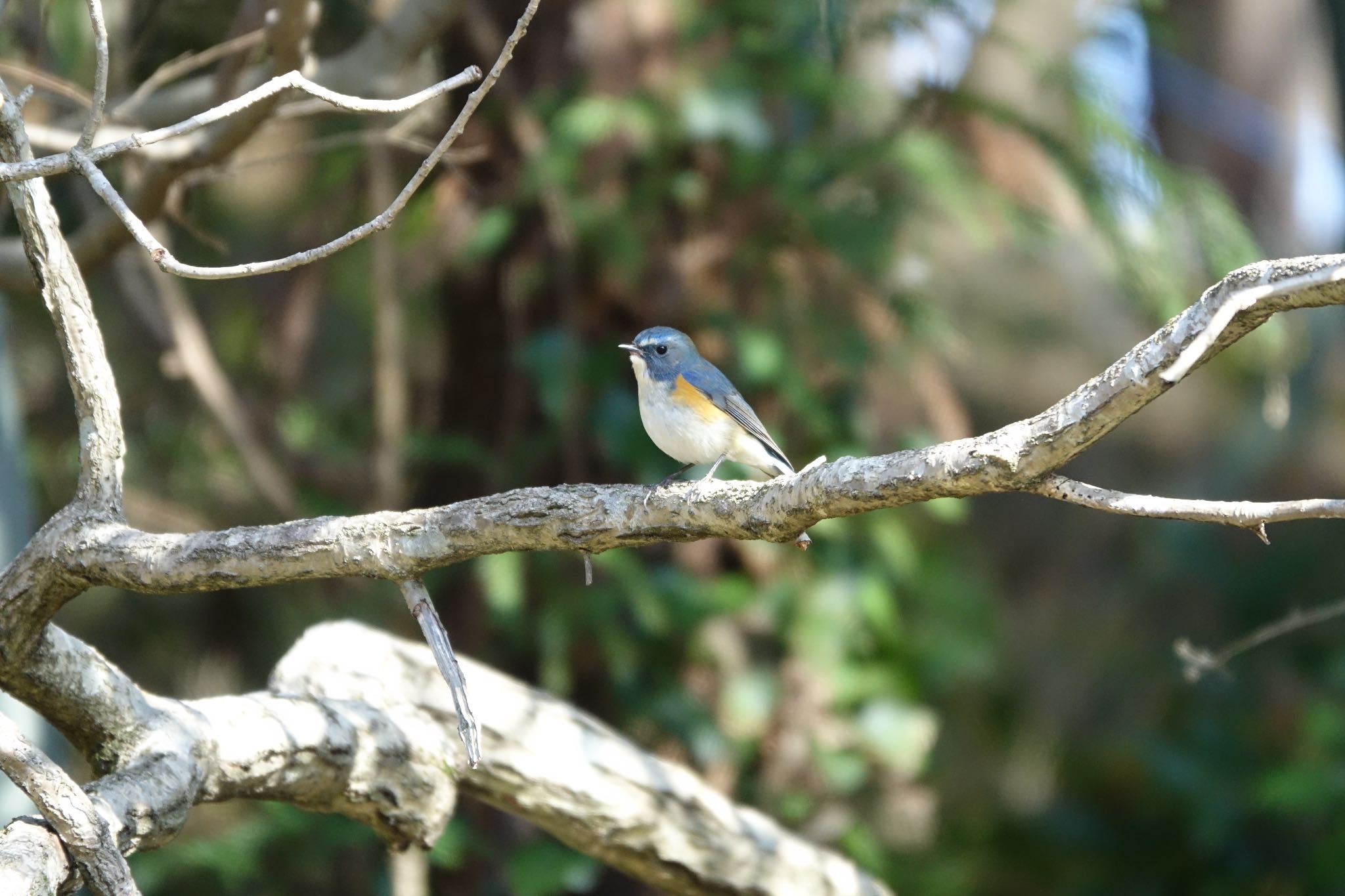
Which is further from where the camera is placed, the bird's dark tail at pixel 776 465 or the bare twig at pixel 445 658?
the bird's dark tail at pixel 776 465

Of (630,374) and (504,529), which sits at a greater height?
(630,374)

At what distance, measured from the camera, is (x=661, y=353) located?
15.7 ft

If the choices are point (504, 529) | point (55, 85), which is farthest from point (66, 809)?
point (55, 85)

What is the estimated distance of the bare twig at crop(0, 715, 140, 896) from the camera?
8.20 feet

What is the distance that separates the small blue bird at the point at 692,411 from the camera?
4328 millimetres

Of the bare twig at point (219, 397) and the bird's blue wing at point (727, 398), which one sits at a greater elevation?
the bare twig at point (219, 397)

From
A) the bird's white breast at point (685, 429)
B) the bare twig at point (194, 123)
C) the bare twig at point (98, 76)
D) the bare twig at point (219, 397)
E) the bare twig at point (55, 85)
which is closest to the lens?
the bare twig at point (194, 123)

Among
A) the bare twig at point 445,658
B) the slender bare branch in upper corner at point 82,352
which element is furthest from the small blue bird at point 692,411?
the slender bare branch in upper corner at point 82,352

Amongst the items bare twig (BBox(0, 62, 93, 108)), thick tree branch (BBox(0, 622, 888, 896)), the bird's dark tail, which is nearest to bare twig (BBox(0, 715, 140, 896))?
thick tree branch (BBox(0, 622, 888, 896))

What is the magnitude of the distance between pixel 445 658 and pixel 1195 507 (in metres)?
1.48

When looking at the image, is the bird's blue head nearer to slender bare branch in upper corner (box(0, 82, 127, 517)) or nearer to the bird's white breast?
the bird's white breast

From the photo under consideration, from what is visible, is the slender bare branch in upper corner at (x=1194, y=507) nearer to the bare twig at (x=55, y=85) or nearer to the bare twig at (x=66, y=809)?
the bare twig at (x=66, y=809)

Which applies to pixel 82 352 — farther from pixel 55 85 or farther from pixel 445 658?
pixel 55 85

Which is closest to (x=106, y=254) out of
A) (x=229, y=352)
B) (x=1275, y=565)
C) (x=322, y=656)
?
(x=322, y=656)
